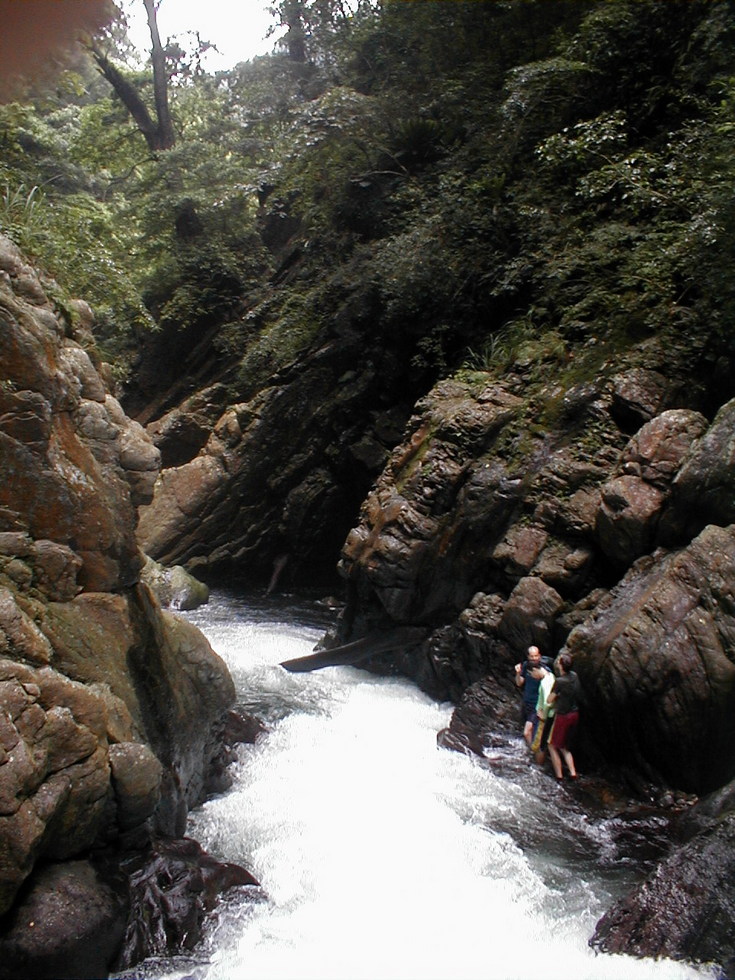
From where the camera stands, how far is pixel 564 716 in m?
7.68

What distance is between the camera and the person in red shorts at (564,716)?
7680 mm

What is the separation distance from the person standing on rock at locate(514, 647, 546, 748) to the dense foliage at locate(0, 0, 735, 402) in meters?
4.59

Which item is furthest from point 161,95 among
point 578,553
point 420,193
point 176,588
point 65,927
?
point 65,927

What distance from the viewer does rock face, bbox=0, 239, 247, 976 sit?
4.36 meters

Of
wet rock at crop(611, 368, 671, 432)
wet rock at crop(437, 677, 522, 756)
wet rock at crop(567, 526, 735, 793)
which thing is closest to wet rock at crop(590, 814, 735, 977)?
wet rock at crop(567, 526, 735, 793)

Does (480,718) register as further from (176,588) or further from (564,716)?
(176,588)

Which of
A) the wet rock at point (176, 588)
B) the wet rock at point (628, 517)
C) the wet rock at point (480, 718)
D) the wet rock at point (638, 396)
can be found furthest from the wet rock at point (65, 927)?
the wet rock at point (176, 588)

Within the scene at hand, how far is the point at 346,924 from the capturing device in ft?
17.9

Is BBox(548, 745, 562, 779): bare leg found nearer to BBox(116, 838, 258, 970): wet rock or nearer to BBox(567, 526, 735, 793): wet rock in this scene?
BBox(567, 526, 735, 793): wet rock

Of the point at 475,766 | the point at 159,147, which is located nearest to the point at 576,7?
the point at 159,147

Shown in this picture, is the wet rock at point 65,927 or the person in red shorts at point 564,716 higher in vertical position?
the person in red shorts at point 564,716

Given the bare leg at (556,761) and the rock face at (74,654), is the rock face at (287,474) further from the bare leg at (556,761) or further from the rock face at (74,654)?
the rock face at (74,654)

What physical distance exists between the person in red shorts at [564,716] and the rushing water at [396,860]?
0.30 metres

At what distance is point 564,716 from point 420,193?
11.3 m
